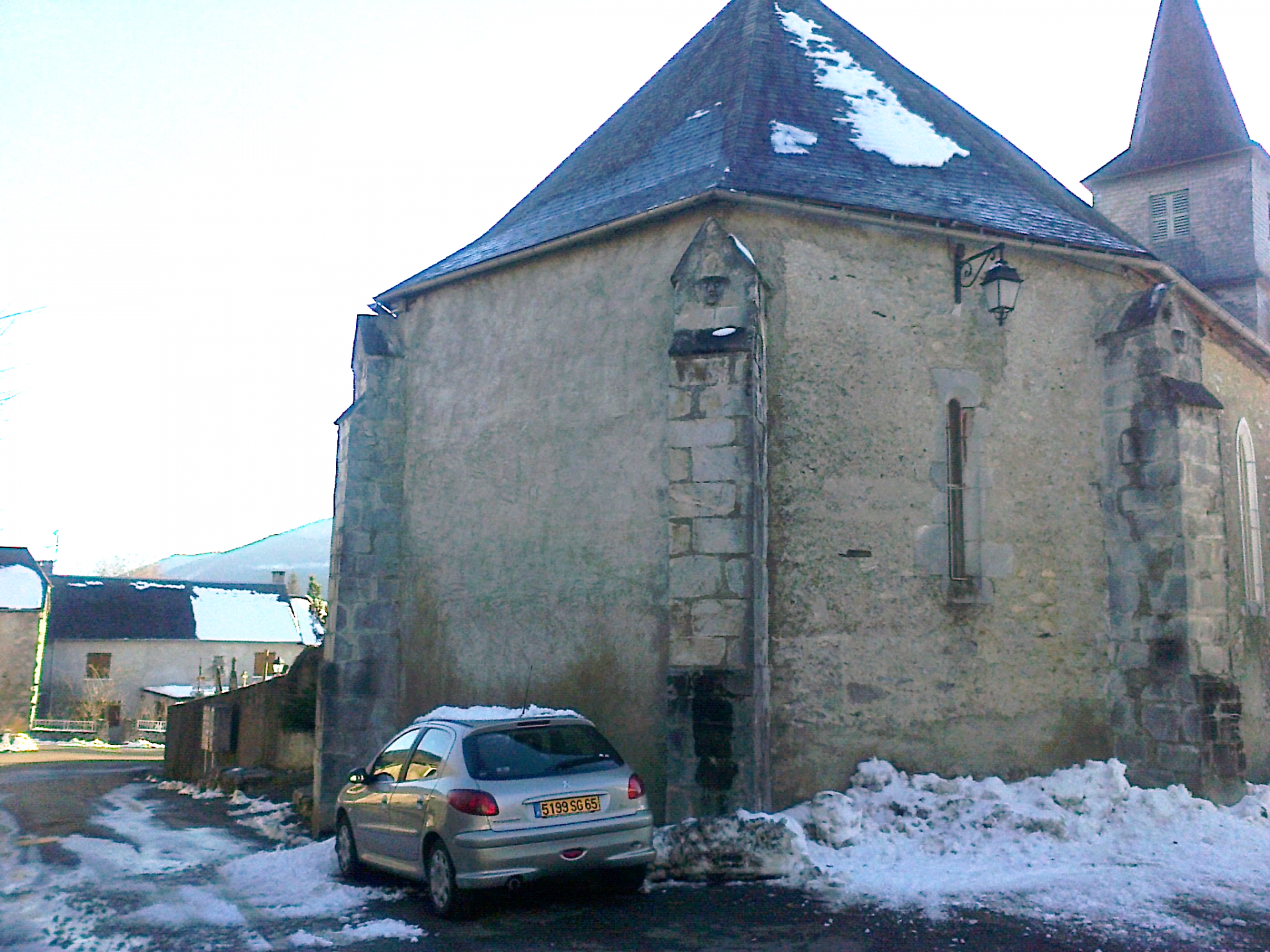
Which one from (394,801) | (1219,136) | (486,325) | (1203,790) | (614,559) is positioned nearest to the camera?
(394,801)

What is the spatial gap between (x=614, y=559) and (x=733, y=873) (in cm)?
389

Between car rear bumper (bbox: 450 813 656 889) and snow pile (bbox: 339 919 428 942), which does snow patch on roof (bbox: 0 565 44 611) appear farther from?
car rear bumper (bbox: 450 813 656 889)

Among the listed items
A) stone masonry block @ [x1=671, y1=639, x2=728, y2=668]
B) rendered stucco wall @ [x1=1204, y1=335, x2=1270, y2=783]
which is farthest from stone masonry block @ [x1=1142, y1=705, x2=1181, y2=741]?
stone masonry block @ [x1=671, y1=639, x2=728, y2=668]

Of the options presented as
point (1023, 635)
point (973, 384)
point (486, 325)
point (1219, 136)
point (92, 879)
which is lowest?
point (92, 879)

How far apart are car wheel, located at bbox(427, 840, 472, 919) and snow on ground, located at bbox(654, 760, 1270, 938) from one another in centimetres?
187

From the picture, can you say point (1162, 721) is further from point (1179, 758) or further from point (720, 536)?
point (720, 536)

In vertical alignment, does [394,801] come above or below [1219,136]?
below

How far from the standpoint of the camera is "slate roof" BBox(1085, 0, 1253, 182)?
74.9 feet

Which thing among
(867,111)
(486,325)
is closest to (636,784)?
(486,325)

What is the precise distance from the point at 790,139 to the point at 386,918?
29.7 feet

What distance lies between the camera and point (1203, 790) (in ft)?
36.0

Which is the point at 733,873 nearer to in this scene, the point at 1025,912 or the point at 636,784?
the point at 636,784

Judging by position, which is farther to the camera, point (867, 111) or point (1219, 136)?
point (1219, 136)

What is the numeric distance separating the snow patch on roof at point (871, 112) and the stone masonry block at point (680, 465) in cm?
475
